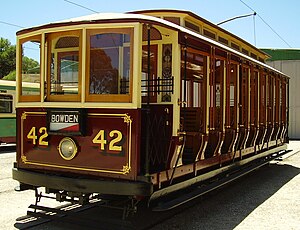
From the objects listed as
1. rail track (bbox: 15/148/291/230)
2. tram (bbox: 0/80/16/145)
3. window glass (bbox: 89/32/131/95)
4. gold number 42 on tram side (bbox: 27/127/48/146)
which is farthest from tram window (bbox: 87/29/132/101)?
tram (bbox: 0/80/16/145)

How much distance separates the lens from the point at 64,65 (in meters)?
5.54

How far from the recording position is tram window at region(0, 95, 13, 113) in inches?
605

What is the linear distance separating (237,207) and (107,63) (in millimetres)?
3495

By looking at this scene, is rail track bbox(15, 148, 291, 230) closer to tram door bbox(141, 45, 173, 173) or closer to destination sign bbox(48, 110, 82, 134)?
tram door bbox(141, 45, 173, 173)

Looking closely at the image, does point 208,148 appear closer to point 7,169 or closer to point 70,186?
point 70,186

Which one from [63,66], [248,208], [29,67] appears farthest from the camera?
[248,208]

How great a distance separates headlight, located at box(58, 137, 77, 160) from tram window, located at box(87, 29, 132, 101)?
60 cm

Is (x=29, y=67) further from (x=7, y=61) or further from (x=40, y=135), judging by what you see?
(x=7, y=61)

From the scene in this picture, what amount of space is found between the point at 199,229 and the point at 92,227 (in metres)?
1.48

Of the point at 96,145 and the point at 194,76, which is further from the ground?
the point at 194,76

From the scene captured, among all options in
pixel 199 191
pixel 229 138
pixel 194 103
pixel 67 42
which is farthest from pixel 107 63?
pixel 229 138

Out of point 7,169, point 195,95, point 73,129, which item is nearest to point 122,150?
point 73,129

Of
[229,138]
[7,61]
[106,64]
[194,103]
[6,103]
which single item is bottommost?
[229,138]

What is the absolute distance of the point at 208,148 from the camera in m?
7.20
